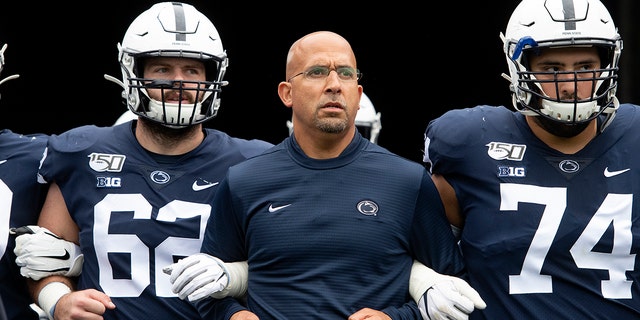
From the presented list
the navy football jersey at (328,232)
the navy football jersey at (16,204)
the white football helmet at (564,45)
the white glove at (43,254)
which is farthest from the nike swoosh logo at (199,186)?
the white football helmet at (564,45)

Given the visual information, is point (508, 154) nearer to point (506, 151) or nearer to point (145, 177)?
point (506, 151)

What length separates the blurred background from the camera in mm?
6605

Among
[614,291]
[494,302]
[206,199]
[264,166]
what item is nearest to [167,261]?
[206,199]

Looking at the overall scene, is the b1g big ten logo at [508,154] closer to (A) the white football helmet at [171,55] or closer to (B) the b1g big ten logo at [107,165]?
(A) the white football helmet at [171,55]

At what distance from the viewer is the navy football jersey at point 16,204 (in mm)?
4078

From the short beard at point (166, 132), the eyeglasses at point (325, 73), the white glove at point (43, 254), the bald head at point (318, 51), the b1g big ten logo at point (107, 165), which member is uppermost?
the bald head at point (318, 51)

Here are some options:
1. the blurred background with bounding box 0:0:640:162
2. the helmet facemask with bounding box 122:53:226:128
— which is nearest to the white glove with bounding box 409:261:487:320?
the helmet facemask with bounding box 122:53:226:128

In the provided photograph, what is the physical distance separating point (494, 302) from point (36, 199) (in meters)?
1.52

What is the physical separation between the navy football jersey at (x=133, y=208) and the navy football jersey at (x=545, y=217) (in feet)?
2.48

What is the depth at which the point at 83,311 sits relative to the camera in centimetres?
371

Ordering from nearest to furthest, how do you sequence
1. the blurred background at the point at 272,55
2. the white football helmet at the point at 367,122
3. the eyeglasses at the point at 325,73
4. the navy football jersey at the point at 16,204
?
the eyeglasses at the point at 325,73 < the navy football jersey at the point at 16,204 < the white football helmet at the point at 367,122 < the blurred background at the point at 272,55

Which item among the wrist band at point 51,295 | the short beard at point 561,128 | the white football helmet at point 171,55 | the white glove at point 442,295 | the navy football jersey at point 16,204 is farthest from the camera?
the navy football jersey at point 16,204

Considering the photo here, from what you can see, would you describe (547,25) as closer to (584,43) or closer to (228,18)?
(584,43)

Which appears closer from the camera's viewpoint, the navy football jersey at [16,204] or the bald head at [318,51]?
the bald head at [318,51]
